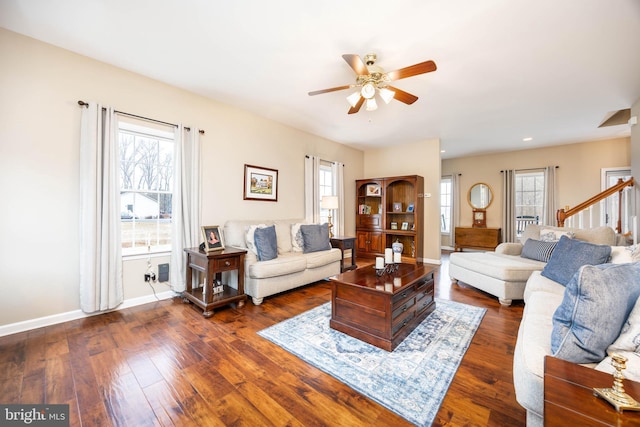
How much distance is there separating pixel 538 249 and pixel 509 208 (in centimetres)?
363

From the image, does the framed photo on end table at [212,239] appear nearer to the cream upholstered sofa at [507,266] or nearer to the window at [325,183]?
the window at [325,183]

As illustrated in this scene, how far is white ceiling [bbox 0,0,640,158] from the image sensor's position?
1.97m

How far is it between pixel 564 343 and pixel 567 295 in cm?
22

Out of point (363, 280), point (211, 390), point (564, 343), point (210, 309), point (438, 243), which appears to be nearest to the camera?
point (564, 343)

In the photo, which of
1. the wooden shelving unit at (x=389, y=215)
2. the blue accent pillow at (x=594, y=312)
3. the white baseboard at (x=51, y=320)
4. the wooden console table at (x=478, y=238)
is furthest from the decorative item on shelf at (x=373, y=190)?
the blue accent pillow at (x=594, y=312)

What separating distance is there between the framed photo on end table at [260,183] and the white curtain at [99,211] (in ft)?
5.44

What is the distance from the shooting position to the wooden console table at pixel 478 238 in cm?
637

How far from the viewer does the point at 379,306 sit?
6.96ft

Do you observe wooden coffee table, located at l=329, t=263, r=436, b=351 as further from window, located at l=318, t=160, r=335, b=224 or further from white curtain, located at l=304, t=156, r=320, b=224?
window, located at l=318, t=160, r=335, b=224

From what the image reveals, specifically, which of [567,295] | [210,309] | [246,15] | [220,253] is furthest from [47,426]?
[246,15]

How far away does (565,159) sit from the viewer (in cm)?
586

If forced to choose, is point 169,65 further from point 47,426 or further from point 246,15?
point 47,426

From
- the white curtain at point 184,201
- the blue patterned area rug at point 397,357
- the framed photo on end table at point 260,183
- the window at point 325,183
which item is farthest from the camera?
the window at point 325,183

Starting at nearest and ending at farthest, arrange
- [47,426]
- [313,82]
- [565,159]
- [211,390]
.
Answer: [47,426] < [211,390] < [313,82] < [565,159]
